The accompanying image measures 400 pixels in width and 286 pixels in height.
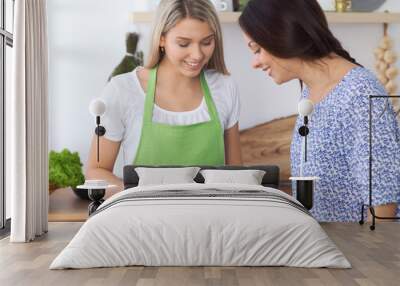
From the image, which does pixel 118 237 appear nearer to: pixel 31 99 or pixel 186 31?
pixel 31 99

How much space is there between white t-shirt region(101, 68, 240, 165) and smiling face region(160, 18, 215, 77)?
0.21 m

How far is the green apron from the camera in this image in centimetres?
673

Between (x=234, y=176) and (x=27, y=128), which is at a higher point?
(x=27, y=128)

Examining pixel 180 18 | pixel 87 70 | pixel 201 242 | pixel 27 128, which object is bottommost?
pixel 201 242

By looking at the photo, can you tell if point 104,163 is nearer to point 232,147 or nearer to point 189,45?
point 232,147

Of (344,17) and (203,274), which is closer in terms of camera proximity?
(203,274)

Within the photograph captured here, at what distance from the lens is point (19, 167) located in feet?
17.8

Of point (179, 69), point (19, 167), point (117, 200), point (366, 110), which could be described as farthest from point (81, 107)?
point (366, 110)

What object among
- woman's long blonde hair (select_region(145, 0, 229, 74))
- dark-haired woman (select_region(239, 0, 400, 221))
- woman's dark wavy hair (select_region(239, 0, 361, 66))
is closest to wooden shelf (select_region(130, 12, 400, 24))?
woman's long blonde hair (select_region(145, 0, 229, 74))

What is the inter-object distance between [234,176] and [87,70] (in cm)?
202

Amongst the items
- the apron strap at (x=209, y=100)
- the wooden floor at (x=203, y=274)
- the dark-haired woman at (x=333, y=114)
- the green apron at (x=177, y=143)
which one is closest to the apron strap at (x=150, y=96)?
the green apron at (x=177, y=143)

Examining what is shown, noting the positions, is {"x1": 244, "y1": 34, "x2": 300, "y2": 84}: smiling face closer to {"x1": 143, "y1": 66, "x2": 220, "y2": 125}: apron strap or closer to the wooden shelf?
the wooden shelf

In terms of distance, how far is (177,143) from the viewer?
6.76 metres

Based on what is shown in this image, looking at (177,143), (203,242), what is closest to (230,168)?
(177,143)
